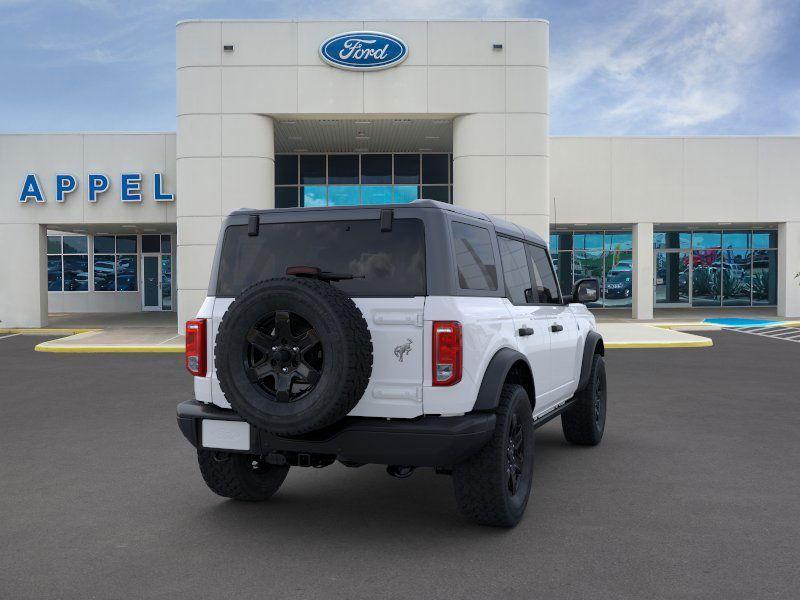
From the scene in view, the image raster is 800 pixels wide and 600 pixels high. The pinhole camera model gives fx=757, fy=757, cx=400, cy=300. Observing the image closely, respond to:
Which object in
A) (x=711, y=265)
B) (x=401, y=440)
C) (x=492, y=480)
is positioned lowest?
(x=492, y=480)

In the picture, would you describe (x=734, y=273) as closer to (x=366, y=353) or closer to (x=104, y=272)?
(x=104, y=272)

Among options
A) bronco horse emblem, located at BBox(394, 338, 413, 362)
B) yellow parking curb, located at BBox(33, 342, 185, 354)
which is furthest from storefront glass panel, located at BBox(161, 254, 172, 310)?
bronco horse emblem, located at BBox(394, 338, 413, 362)

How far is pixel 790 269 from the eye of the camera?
26188 millimetres

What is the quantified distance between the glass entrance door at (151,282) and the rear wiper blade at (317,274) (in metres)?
29.7

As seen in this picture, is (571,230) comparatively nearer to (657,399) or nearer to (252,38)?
(252,38)

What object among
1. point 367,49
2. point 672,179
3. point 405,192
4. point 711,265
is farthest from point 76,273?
point 711,265

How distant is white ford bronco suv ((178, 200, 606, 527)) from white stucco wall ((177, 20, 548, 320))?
15.4 m

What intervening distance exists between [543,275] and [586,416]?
1.50 m

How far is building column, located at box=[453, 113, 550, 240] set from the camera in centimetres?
2011

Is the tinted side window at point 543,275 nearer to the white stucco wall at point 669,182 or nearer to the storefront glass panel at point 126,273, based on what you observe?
the white stucco wall at point 669,182

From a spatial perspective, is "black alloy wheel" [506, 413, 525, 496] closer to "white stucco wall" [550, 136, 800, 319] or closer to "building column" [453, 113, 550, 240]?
"building column" [453, 113, 550, 240]

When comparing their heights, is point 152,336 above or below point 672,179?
below

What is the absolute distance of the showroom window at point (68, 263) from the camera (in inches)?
1278

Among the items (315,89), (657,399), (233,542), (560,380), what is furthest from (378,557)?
(315,89)
